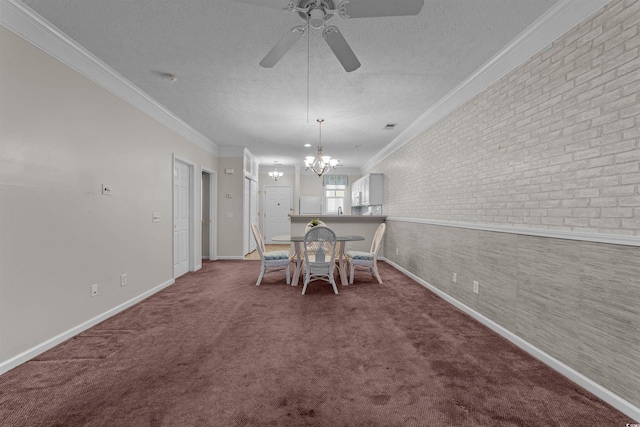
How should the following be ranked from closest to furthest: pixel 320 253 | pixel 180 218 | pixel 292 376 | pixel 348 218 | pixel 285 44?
pixel 285 44 < pixel 292 376 < pixel 320 253 < pixel 180 218 < pixel 348 218

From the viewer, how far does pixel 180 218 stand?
4.71 m

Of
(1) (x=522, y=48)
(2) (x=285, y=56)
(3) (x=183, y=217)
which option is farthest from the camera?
(3) (x=183, y=217)

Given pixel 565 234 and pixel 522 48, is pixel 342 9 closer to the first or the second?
pixel 522 48

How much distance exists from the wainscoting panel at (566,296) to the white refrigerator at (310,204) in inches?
254

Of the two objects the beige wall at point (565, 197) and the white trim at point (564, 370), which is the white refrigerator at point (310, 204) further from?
the white trim at point (564, 370)

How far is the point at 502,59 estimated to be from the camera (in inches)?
99.3

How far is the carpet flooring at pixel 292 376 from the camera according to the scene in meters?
1.49

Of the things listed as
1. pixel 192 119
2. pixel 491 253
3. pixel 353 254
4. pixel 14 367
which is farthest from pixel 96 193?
pixel 491 253

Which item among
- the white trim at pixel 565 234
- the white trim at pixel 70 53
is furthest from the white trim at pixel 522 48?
the white trim at pixel 70 53

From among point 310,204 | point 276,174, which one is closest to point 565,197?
point 276,174

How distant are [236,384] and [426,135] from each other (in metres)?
4.08

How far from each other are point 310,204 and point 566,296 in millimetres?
7790

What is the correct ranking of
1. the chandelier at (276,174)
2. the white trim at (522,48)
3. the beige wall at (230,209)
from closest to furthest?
the white trim at (522,48) → the beige wall at (230,209) → the chandelier at (276,174)

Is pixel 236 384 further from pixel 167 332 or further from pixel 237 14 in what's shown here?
pixel 237 14
